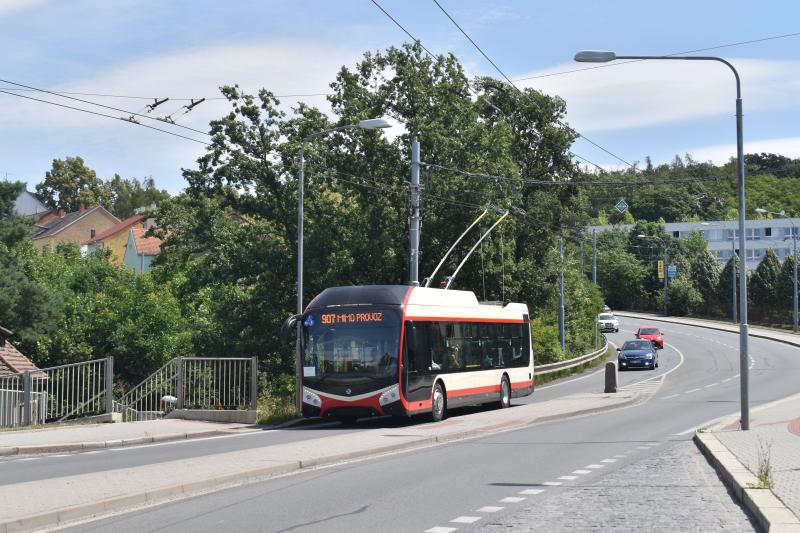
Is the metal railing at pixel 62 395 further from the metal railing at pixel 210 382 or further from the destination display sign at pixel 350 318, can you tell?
the destination display sign at pixel 350 318

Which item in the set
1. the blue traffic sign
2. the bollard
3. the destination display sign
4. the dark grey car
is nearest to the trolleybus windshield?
the destination display sign

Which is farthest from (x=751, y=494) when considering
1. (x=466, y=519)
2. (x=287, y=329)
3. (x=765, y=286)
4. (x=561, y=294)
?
(x=765, y=286)

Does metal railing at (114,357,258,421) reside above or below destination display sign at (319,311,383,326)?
below

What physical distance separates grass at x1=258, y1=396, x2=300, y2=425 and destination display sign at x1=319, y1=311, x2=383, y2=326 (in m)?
2.93

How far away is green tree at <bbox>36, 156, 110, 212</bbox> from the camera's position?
134 meters

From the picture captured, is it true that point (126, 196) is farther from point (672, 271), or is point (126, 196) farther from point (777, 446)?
point (777, 446)

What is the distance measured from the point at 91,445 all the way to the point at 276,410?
7.56 metres

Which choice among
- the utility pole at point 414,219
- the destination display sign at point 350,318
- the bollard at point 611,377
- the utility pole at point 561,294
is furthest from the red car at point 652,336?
the destination display sign at point 350,318

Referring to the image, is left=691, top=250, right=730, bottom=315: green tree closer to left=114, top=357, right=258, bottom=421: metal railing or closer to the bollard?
the bollard

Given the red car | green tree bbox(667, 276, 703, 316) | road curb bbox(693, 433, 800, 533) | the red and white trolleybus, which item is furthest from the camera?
green tree bbox(667, 276, 703, 316)

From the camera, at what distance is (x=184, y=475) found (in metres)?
13.1

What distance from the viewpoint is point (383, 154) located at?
4197cm

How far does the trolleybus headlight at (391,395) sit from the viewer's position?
23.1 metres

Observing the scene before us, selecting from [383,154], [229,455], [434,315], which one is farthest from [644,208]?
[229,455]
